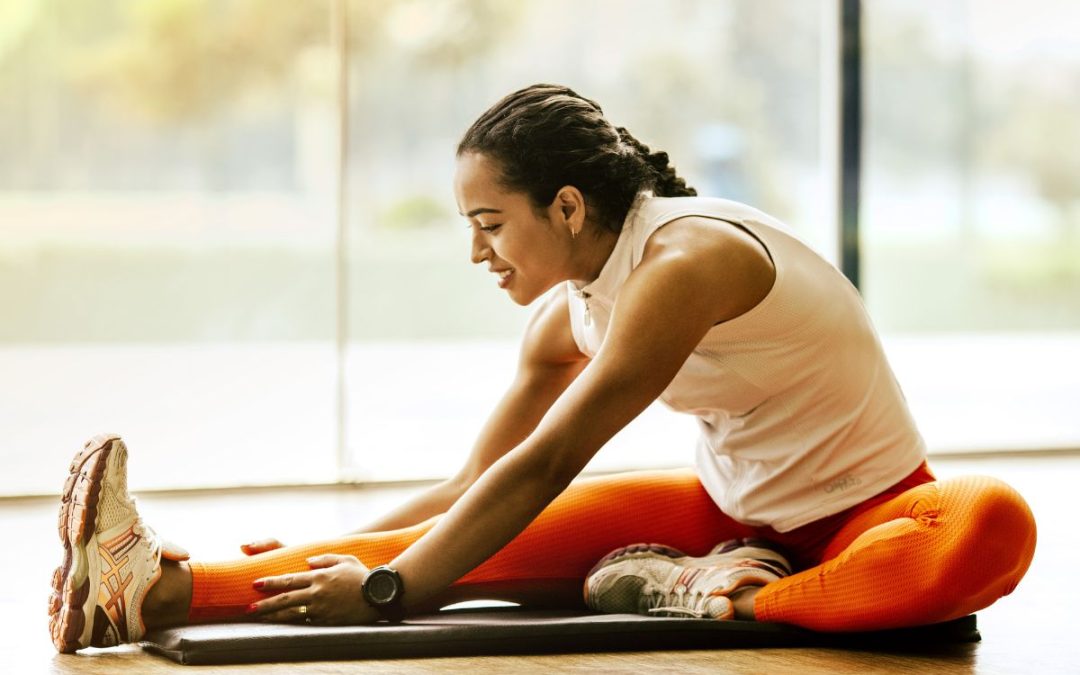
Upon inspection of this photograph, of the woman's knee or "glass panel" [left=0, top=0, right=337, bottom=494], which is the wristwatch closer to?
the woman's knee

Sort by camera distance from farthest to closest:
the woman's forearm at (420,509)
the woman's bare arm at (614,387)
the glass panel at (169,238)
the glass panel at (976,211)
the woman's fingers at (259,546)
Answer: the glass panel at (976,211)
the glass panel at (169,238)
the woman's forearm at (420,509)
the woman's fingers at (259,546)
the woman's bare arm at (614,387)

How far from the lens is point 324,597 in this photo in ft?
5.85

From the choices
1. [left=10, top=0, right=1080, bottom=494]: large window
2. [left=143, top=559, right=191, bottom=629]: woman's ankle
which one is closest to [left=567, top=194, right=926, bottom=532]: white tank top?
[left=143, top=559, right=191, bottom=629]: woman's ankle

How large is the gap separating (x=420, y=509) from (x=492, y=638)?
14.4 inches

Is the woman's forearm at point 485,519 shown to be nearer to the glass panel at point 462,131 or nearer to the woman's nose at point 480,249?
the woman's nose at point 480,249

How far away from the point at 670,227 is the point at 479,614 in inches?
24.0

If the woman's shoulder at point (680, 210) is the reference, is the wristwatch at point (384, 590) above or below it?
below

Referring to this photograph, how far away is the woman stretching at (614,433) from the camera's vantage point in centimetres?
170

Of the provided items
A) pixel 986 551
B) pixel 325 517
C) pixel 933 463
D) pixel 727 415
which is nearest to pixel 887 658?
pixel 986 551

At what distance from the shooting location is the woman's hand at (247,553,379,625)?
178 centimetres

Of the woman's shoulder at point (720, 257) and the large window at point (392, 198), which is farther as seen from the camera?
the large window at point (392, 198)

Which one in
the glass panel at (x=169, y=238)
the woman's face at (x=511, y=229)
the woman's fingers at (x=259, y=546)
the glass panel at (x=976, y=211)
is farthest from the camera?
the glass panel at (x=976, y=211)

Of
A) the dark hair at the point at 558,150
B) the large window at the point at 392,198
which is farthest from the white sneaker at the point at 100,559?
the large window at the point at 392,198

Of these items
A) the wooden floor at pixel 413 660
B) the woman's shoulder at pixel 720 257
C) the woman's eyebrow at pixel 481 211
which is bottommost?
the wooden floor at pixel 413 660
